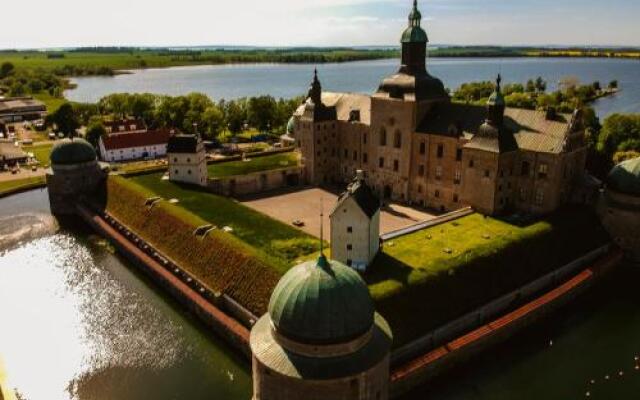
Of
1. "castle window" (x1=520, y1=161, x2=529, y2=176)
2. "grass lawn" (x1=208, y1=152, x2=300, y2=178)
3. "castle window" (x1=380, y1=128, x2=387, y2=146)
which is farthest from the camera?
"grass lawn" (x1=208, y1=152, x2=300, y2=178)

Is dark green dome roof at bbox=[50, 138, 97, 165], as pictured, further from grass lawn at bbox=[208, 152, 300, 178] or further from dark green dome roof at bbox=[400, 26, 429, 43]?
dark green dome roof at bbox=[400, 26, 429, 43]

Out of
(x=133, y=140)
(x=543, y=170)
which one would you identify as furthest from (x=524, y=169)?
(x=133, y=140)

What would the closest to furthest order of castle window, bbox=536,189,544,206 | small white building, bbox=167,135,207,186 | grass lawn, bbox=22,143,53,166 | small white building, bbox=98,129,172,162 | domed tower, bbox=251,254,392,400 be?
domed tower, bbox=251,254,392,400, castle window, bbox=536,189,544,206, small white building, bbox=167,135,207,186, small white building, bbox=98,129,172,162, grass lawn, bbox=22,143,53,166

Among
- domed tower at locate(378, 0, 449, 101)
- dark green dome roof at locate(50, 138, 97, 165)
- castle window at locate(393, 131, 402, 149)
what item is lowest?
dark green dome roof at locate(50, 138, 97, 165)

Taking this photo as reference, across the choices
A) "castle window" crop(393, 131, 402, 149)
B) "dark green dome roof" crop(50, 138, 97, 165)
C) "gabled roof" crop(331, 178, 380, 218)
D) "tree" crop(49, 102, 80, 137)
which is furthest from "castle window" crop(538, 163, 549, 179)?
"tree" crop(49, 102, 80, 137)

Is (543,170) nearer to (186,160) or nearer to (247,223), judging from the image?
(247,223)

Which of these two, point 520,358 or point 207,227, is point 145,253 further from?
point 520,358

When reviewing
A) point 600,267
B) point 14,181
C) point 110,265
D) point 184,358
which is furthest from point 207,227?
point 14,181

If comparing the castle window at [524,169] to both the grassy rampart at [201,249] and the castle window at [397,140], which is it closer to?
the castle window at [397,140]
